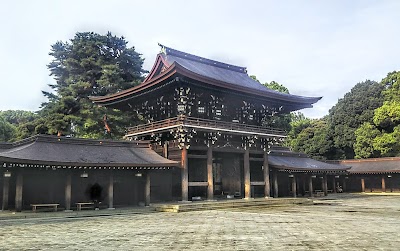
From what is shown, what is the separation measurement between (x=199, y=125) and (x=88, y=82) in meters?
23.3

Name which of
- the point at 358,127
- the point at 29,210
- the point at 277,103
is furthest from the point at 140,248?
the point at 358,127

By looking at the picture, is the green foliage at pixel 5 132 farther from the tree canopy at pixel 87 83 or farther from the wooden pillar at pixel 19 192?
the wooden pillar at pixel 19 192

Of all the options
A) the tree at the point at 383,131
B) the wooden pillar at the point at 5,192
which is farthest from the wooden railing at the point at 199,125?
the tree at the point at 383,131

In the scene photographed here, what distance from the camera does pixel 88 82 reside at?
4425 cm

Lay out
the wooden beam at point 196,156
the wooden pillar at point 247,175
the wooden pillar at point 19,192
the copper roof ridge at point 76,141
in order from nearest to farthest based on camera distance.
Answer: the wooden pillar at point 19,192 → the copper roof ridge at point 76,141 → the wooden beam at point 196,156 → the wooden pillar at point 247,175

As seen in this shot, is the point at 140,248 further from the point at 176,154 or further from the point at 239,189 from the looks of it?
the point at 239,189

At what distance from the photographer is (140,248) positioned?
9984 millimetres

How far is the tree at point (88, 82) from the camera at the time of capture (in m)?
41.3

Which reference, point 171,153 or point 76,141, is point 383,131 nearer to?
point 171,153

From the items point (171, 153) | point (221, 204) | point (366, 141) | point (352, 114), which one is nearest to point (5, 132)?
point (171, 153)

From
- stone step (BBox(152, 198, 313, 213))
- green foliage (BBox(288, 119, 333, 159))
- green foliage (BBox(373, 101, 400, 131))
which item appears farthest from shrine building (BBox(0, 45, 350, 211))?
green foliage (BBox(288, 119, 333, 159))

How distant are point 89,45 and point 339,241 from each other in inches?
1701

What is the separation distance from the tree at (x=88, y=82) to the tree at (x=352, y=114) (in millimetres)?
38119

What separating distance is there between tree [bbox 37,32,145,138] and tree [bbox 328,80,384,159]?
38.1m
